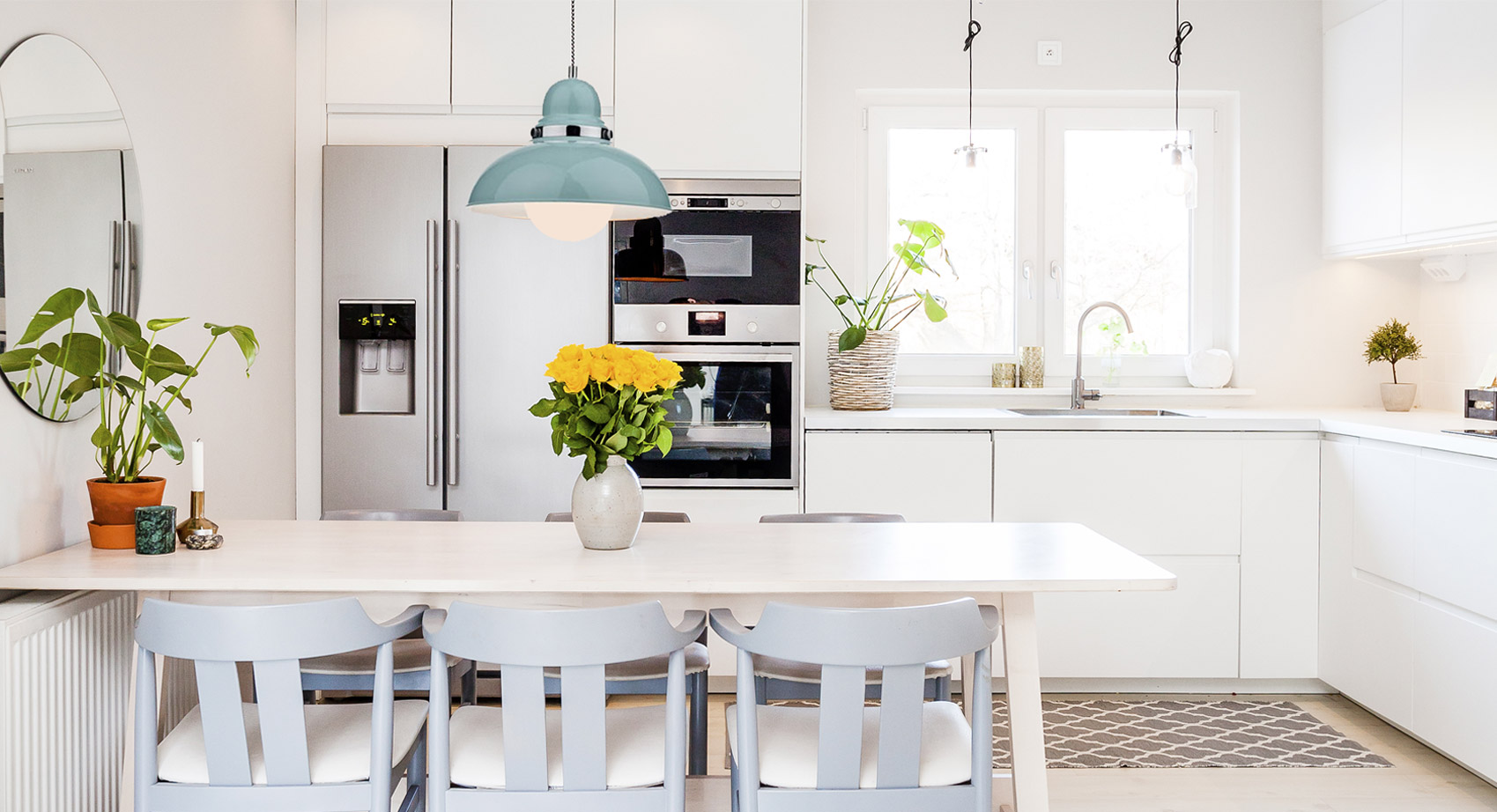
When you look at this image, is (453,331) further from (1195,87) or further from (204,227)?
(1195,87)

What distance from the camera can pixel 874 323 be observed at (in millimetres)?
4203

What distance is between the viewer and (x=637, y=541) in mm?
2375

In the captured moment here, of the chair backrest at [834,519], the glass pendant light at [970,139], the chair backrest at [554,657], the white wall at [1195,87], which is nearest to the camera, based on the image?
the chair backrest at [554,657]

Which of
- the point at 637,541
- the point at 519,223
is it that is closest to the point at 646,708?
the point at 637,541

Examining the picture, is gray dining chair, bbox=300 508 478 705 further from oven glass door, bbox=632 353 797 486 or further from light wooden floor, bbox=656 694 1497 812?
oven glass door, bbox=632 353 797 486

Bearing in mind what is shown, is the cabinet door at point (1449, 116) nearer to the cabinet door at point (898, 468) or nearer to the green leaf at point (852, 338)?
the cabinet door at point (898, 468)

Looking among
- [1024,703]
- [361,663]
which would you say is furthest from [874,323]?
[361,663]

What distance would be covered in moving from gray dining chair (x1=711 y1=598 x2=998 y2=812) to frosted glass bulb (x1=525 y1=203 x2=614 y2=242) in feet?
3.03

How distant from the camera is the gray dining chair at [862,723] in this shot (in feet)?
5.81

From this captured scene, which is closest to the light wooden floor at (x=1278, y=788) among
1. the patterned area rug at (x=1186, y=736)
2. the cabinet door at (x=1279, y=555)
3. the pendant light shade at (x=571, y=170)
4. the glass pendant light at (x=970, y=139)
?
the patterned area rug at (x=1186, y=736)

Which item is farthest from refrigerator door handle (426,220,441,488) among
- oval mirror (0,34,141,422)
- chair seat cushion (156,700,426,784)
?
chair seat cushion (156,700,426,784)

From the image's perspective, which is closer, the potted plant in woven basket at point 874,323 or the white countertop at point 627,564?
the white countertop at point 627,564

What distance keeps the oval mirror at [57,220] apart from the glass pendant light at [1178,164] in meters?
3.20

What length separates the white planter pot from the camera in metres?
3.95
